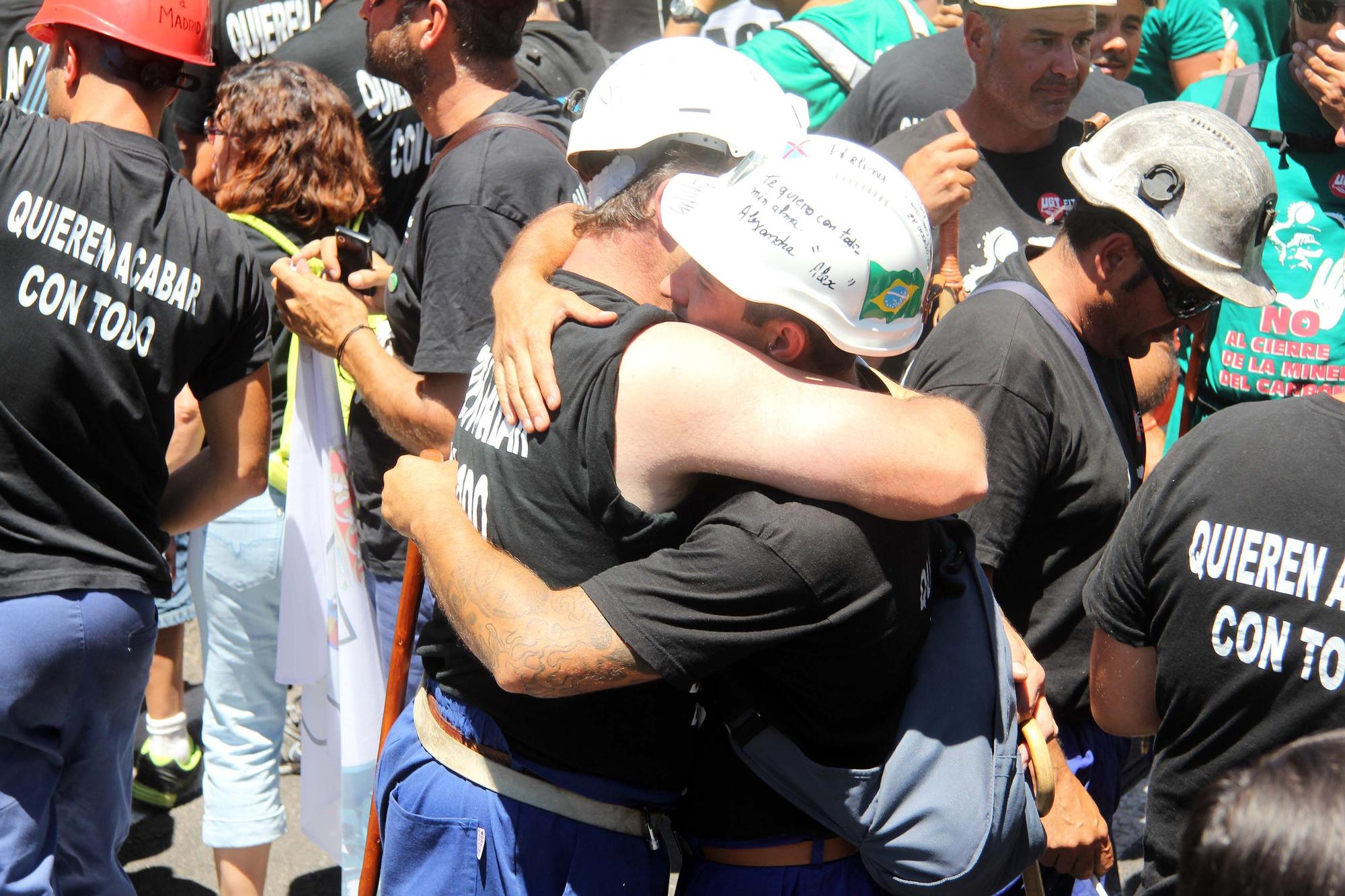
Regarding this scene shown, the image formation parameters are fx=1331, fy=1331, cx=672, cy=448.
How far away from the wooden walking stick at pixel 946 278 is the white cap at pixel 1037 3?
699mm

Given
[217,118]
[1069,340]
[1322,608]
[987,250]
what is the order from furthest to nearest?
[217,118] → [987,250] → [1069,340] → [1322,608]

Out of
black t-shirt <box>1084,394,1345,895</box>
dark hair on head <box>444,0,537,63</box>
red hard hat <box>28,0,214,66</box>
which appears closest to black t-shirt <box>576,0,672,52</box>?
dark hair on head <box>444,0,537,63</box>

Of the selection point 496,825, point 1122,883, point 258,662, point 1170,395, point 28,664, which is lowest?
point 1122,883

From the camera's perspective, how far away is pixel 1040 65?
3.87 m

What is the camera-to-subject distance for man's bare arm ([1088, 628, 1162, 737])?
237 cm

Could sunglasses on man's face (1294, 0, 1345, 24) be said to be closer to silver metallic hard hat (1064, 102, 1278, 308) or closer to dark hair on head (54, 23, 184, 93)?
silver metallic hard hat (1064, 102, 1278, 308)

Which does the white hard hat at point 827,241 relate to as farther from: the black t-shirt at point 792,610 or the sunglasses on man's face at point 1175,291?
the sunglasses on man's face at point 1175,291

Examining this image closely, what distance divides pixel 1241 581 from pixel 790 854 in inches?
32.3

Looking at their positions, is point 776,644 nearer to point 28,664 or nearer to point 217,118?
point 28,664

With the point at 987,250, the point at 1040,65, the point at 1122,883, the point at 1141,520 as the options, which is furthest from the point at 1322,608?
the point at 1122,883

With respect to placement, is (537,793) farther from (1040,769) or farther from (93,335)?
(93,335)

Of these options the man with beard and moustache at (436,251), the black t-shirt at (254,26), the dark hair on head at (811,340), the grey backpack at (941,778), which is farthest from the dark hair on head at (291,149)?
the grey backpack at (941,778)

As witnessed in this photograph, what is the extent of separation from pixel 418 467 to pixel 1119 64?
4.27 m

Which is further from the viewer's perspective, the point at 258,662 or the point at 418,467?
the point at 258,662
